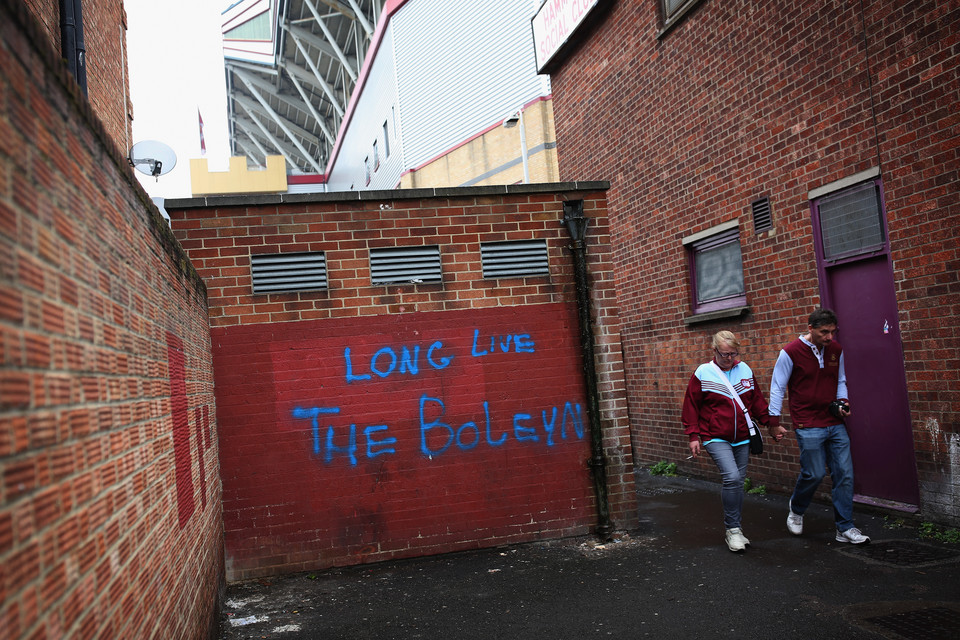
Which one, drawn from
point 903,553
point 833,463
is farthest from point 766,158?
point 903,553

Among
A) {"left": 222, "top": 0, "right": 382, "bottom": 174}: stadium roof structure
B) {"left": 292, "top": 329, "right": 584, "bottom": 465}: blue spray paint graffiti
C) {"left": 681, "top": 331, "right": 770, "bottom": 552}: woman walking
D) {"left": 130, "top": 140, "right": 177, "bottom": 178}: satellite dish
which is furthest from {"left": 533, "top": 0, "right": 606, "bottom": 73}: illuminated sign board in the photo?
{"left": 222, "top": 0, "right": 382, "bottom": 174}: stadium roof structure

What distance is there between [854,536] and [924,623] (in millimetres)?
1880

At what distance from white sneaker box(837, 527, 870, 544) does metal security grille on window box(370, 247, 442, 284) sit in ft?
14.0

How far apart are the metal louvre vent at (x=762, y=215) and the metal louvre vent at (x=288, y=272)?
16.3 ft

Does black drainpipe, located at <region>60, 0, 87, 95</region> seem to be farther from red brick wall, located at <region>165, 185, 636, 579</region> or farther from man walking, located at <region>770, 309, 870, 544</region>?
man walking, located at <region>770, 309, 870, 544</region>

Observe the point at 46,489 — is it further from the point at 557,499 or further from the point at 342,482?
the point at 557,499

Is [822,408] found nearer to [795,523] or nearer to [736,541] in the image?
[795,523]

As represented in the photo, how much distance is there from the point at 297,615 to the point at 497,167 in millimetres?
17246

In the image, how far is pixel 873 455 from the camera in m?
7.36

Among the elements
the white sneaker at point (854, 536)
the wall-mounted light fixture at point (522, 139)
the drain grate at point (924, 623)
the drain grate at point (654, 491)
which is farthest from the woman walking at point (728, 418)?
the wall-mounted light fixture at point (522, 139)

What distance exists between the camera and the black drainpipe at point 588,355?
7.50 metres

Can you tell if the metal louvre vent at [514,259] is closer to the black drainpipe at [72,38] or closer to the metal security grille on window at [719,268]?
the metal security grille on window at [719,268]

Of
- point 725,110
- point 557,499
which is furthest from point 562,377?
point 725,110

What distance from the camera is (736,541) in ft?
21.2
